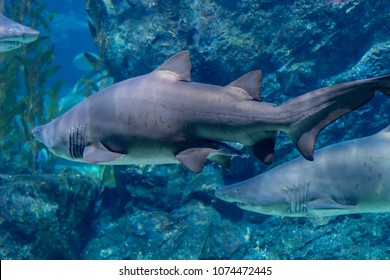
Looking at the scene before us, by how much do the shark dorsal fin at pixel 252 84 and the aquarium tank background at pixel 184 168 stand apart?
12.1ft

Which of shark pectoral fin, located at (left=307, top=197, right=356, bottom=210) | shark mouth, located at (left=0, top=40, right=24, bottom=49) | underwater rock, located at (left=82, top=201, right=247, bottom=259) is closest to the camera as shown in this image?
shark pectoral fin, located at (left=307, top=197, right=356, bottom=210)

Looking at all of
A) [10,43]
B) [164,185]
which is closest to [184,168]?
[164,185]

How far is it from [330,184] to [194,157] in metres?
2.14

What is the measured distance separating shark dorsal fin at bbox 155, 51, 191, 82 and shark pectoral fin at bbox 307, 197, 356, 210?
212cm

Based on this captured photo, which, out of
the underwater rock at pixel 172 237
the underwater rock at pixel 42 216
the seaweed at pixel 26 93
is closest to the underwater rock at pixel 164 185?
the underwater rock at pixel 172 237

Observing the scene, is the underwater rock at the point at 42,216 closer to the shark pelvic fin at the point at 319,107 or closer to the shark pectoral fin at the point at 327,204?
the shark pectoral fin at the point at 327,204

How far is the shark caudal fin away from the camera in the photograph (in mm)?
2400

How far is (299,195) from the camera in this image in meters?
4.34

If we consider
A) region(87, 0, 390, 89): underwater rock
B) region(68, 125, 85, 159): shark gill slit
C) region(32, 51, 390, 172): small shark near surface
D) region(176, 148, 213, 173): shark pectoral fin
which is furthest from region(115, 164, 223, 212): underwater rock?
region(176, 148, 213, 173): shark pectoral fin

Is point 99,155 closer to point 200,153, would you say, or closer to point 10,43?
point 200,153

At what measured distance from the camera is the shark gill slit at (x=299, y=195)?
170 inches

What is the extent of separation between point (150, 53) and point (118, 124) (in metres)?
5.24

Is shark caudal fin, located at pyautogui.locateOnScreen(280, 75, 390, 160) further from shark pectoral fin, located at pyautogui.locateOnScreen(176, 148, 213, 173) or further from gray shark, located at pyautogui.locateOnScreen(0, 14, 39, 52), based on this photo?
gray shark, located at pyautogui.locateOnScreen(0, 14, 39, 52)
